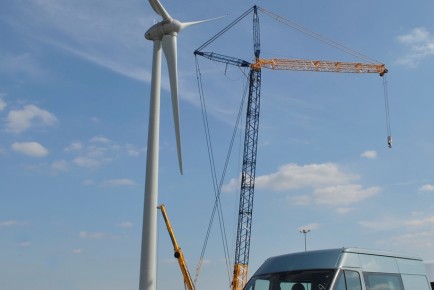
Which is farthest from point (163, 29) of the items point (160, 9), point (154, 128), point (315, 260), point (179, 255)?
point (179, 255)

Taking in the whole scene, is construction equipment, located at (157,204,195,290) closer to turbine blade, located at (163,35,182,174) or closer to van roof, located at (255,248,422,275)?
turbine blade, located at (163,35,182,174)

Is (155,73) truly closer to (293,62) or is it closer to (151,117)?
(151,117)

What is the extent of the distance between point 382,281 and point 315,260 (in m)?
2.30

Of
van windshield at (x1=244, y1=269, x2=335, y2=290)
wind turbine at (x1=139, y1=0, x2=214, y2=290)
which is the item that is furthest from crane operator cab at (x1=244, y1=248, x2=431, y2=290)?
wind turbine at (x1=139, y1=0, x2=214, y2=290)

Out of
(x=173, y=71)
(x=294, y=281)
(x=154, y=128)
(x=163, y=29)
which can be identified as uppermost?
(x=163, y=29)

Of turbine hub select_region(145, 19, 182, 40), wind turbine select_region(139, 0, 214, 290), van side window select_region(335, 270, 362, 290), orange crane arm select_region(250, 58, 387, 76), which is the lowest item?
van side window select_region(335, 270, 362, 290)

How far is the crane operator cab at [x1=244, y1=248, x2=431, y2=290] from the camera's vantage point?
13641 mm

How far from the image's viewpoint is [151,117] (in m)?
23.2

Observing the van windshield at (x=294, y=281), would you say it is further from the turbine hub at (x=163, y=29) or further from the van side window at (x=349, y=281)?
the turbine hub at (x=163, y=29)

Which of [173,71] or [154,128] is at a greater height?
[173,71]

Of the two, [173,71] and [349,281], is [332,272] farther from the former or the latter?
[173,71]

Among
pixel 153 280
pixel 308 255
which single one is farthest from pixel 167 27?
pixel 308 255

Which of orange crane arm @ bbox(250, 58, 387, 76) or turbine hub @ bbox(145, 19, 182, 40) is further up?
orange crane arm @ bbox(250, 58, 387, 76)

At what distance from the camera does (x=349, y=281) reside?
44.9ft
